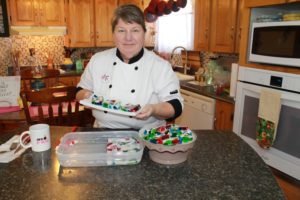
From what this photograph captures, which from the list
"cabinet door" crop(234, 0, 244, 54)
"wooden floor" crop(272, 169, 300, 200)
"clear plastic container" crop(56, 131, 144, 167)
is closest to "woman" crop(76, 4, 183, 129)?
"clear plastic container" crop(56, 131, 144, 167)

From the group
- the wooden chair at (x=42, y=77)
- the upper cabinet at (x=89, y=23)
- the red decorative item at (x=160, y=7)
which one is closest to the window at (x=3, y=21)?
the wooden chair at (x=42, y=77)

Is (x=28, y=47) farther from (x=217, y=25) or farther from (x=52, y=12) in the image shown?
(x=217, y=25)

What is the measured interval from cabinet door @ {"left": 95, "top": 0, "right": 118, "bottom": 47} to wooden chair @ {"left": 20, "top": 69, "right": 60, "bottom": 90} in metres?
0.90

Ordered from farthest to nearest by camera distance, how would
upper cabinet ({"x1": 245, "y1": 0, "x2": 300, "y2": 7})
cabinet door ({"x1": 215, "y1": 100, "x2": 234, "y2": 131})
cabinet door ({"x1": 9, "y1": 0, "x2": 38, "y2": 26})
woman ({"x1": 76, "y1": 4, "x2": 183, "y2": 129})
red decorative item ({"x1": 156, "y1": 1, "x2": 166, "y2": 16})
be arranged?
cabinet door ({"x1": 9, "y1": 0, "x2": 38, "y2": 26}) < red decorative item ({"x1": 156, "y1": 1, "x2": 166, "y2": 16}) < cabinet door ({"x1": 215, "y1": 100, "x2": 234, "y2": 131}) < upper cabinet ({"x1": 245, "y1": 0, "x2": 300, "y2": 7}) < woman ({"x1": 76, "y1": 4, "x2": 183, "y2": 129})

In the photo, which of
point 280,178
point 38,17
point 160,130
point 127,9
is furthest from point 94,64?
point 38,17

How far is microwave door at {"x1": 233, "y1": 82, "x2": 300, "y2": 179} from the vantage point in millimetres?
1901

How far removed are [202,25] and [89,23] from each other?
1.85 metres

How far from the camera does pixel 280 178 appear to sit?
2094 mm

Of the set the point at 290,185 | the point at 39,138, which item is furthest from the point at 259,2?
the point at 39,138

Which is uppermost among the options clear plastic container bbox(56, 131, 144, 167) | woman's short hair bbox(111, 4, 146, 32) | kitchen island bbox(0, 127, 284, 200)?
woman's short hair bbox(111, 4, 146, 32)

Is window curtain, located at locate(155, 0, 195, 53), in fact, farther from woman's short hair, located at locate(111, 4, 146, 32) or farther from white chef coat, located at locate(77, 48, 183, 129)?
woman's short hair, located at locate(111, 4, 146, 32)

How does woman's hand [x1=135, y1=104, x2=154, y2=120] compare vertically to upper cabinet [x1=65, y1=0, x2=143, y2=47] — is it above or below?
below

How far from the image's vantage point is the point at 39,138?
45.2 inches

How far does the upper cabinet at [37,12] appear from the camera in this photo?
12.1 ft
